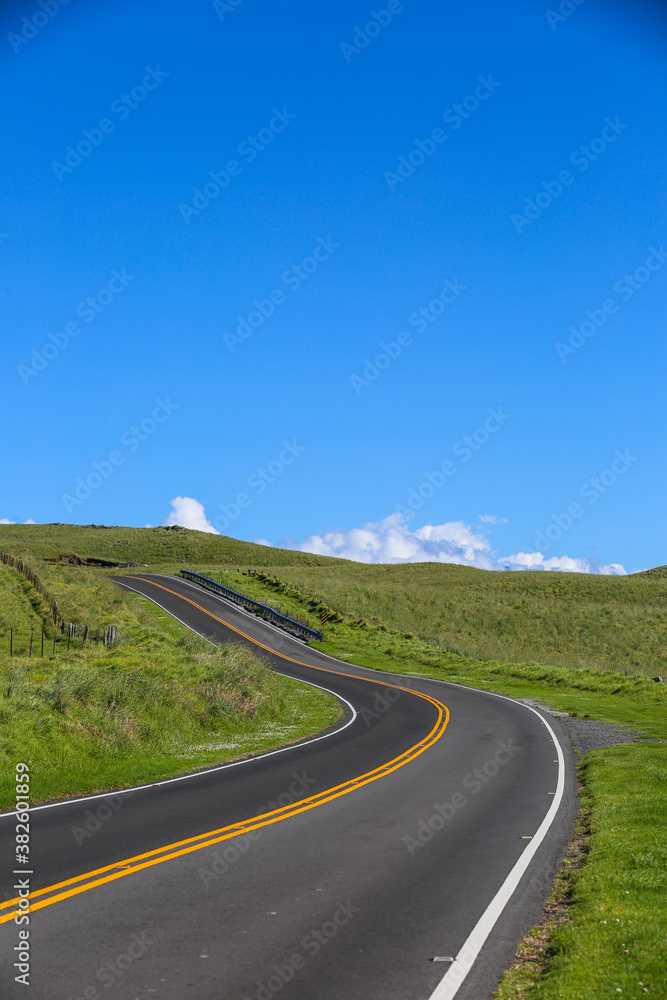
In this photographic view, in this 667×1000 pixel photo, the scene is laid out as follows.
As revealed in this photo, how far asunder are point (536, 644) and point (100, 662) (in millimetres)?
46686

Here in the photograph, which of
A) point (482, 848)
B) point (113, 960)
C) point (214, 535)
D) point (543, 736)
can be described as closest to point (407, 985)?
point (113, 960)

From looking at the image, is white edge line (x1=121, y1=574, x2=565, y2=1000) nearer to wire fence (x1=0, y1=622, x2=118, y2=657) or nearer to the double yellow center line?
the double yellow center line

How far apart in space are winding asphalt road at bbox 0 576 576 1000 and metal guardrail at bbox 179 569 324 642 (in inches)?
1400

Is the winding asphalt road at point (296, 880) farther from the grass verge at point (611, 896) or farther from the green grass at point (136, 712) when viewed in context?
the green grass at point (136, 712)

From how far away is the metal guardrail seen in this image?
54037mm

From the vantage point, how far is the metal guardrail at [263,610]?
54.0 meters

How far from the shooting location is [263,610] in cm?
5944

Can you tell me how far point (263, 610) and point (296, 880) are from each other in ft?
168

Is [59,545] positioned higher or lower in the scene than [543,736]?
higher

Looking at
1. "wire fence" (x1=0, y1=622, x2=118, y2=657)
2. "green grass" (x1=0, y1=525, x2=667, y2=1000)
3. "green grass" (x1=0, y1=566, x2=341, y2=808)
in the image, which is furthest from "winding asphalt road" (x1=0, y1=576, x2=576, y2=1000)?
"wire fence" (x1=0, y1=622, x2=118, y2=657)

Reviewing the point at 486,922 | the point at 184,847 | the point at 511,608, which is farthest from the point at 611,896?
the point at 511,608

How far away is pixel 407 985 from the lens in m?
6.01

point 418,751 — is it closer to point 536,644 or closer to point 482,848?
point 482,848

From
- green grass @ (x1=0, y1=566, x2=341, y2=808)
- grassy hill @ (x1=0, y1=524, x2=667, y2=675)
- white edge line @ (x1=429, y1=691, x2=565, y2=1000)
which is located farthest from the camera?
grassy hill @ (x1=0, y1=524, x2=667, y2=675)
